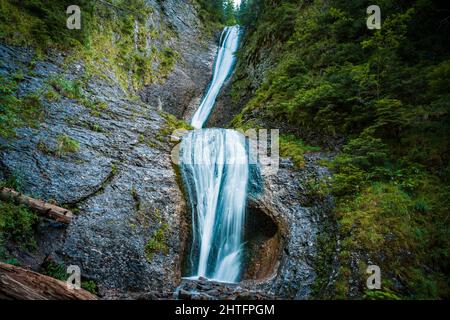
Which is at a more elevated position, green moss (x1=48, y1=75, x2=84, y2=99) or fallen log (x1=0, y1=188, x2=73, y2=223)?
green moss (x1=48, y1=75, x2=84, y2=99)

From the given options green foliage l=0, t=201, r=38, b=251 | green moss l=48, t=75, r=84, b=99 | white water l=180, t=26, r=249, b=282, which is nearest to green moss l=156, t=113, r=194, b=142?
white water l=180, t=26, r=249, b=282

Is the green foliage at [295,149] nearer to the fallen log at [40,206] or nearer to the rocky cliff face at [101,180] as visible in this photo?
the rocky cliff face at [101,180]

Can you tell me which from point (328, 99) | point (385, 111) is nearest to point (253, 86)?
point (328, 99)

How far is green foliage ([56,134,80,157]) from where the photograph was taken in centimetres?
749

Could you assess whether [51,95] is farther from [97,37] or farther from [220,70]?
[220,70]

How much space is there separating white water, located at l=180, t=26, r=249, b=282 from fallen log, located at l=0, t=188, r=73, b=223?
3224 mm

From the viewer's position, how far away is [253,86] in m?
15.5

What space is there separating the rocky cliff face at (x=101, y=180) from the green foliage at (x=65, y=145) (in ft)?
0.14

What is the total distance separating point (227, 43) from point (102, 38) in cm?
1279

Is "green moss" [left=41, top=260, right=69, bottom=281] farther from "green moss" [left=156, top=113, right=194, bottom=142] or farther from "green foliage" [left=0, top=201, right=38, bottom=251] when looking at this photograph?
"green moss" [left=156, top=113, right=194, bottom=142]

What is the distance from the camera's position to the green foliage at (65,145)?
7.49m

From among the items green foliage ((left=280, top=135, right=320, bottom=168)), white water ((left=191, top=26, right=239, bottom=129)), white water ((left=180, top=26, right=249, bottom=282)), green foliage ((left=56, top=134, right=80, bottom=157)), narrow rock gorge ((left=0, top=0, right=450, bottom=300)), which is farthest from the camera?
white water ((left=191, top=26, right=239, bottom=129))

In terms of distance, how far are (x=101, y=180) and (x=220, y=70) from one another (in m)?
15.6

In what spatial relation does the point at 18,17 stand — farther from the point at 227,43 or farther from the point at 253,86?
the point at 227,43
